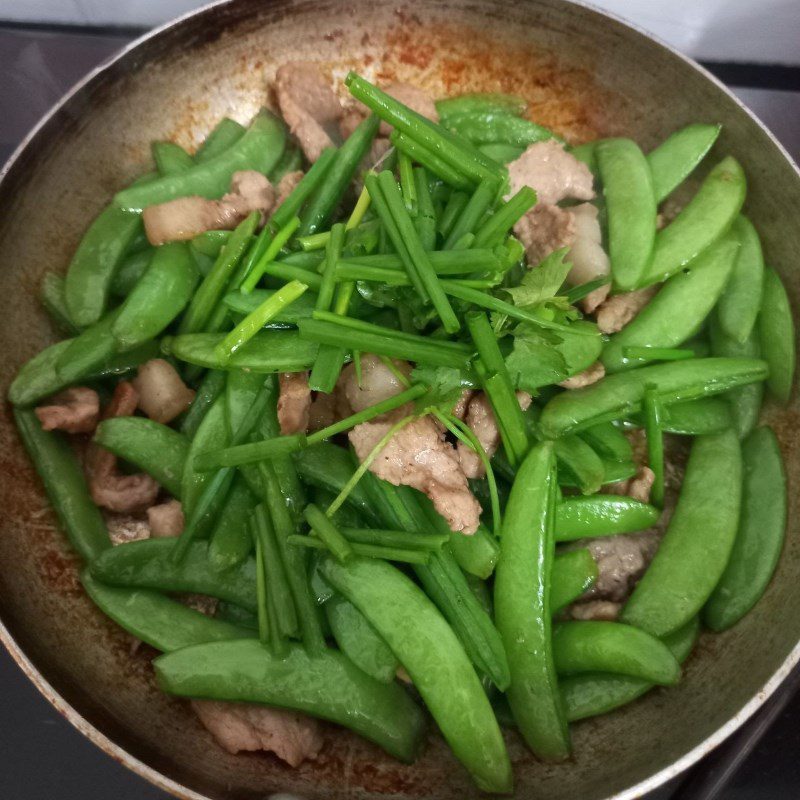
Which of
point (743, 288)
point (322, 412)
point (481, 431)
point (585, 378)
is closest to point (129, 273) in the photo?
point (322, 412)

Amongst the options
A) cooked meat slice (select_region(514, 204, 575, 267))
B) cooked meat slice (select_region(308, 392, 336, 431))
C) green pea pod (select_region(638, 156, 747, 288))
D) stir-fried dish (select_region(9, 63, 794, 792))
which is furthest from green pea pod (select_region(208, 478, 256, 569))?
green pea pod (select_region(638, 156, 747, 288))

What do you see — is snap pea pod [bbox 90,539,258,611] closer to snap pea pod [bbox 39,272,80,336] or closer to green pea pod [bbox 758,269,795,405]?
snap pea pod [bbox 39,272,80,336]

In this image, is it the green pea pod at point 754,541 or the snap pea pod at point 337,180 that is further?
the snap pea pod at point 337,180

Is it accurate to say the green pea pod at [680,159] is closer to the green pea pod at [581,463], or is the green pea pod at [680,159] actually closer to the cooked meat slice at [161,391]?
the green pea pod at [581,463]

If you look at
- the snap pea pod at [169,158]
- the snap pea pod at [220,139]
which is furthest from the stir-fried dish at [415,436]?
the snap pea pod at [220,139]

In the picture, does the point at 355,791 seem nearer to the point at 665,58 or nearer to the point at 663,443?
the point at 663,443

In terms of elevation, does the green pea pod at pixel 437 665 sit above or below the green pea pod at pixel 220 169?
below

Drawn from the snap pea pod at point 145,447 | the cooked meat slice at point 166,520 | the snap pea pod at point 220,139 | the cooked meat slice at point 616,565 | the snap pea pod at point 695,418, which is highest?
the snap pea pod at point 220,139

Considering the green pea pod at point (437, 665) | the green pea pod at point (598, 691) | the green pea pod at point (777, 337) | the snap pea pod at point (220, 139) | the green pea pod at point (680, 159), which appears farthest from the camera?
the snap pea pod at point (220, 139)
